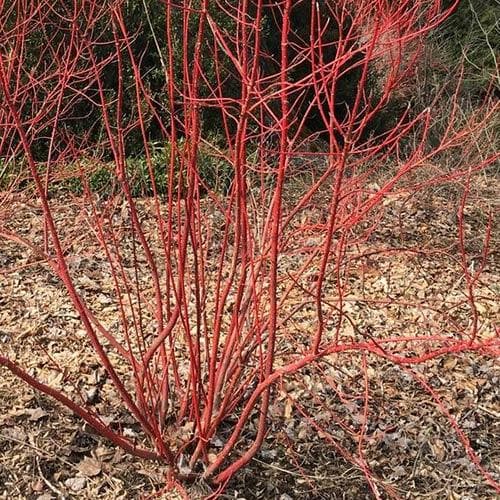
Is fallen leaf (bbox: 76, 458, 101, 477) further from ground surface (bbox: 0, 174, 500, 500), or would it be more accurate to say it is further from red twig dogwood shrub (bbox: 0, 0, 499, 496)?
red twig dogwood shrub (bbox: 0, 0, 499, 496)

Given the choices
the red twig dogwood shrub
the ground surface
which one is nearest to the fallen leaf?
the ground surface

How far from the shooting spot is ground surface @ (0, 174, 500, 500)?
2463mm

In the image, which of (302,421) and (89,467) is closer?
(89,467)

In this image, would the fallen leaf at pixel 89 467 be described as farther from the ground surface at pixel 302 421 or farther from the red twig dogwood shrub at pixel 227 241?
the red twig dogwood shrub at pixel 227 241

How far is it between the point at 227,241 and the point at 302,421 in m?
0.97

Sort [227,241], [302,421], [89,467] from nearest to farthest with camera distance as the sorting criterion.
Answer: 1. [227,241]
2. [89,467]
3. [302,421]

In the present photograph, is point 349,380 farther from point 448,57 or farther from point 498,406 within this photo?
point 448,57

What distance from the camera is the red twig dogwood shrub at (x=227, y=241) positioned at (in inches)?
64.9

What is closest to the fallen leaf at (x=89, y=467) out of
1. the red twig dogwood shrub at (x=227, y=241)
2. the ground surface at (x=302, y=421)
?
the ground surface at (x=302, y=421)

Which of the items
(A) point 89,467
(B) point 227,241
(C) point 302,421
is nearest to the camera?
(B) point 227,241

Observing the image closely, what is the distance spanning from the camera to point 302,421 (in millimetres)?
2877

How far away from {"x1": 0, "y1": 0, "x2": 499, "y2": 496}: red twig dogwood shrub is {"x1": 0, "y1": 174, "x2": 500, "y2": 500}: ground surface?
0.07 m

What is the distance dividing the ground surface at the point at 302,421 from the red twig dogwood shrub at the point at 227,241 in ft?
0.24

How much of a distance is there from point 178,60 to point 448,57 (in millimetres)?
5599
